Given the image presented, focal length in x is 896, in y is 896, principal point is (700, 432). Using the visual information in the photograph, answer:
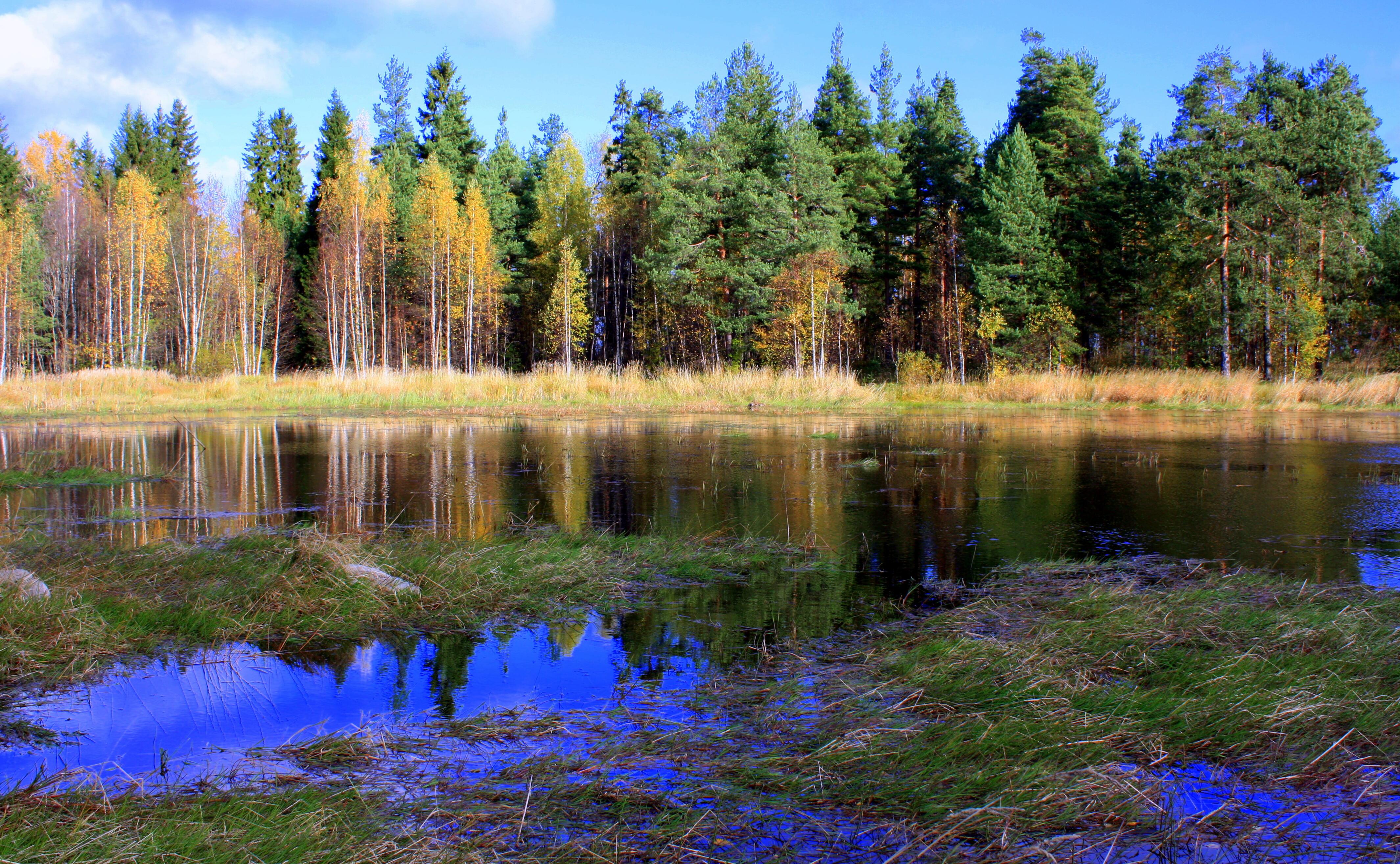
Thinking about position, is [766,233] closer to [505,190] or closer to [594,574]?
[505,190]

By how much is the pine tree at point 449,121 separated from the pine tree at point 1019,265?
28878mm

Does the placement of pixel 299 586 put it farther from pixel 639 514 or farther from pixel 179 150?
pixel 179 150

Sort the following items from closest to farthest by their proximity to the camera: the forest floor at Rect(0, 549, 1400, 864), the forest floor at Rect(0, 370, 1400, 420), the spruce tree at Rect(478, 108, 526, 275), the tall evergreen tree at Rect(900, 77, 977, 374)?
the forest floor at Rect(0, 549, 1400, 864)
the forest floor at Rect(0, 370, 1400, 420)
the tall evergreen tree at Rect(900, 77, 977, 374)
the spruce tree at Rect(478, 108, 526, 275)

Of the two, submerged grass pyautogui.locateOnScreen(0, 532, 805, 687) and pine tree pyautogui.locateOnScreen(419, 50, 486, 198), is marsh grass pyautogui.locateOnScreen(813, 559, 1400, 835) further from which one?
pine tree pyautogui.locateOnScreen(419, 50, 486, 198)

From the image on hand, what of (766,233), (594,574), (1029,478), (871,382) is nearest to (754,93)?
Result: (766,233)

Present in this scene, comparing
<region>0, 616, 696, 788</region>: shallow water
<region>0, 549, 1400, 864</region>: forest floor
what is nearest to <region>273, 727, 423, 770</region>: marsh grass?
<region>0, 549, 1400, 864</region>: forest floor

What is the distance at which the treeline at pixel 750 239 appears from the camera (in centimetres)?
3384

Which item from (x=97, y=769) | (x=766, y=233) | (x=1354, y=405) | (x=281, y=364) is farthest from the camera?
(x=281, y=364)

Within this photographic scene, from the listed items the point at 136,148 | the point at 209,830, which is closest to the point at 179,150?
the point at 136,148

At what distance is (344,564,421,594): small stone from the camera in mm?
5629

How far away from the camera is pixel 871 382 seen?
3853cm

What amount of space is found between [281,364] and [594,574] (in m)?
59.1

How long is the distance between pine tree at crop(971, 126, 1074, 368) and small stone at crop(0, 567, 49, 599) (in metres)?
35.5

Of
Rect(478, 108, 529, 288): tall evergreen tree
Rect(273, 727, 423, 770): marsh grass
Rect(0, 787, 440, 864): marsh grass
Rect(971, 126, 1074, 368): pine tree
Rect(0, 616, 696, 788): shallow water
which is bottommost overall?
Rect(0, 616, 696, 788): shallow water
